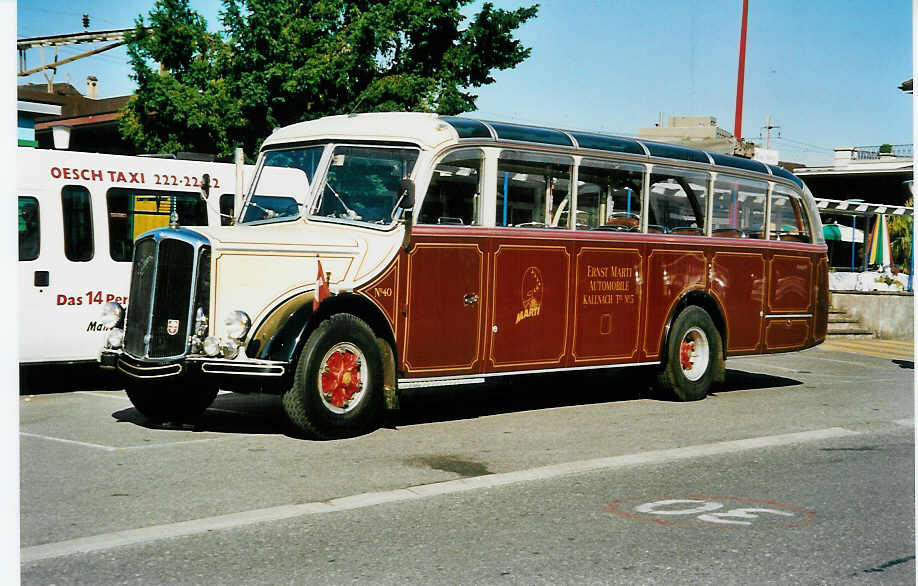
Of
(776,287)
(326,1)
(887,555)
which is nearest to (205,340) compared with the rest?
(887,555)

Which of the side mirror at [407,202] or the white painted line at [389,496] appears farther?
the side mirror at [407,202]

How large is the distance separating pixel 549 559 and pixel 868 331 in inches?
773

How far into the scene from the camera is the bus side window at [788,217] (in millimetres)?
14016

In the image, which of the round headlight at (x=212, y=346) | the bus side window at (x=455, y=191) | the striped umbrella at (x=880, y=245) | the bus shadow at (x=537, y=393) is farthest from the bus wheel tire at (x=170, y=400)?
the striped umbrella at (x=880, y=245)

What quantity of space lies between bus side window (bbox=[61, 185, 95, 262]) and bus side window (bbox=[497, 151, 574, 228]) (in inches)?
209

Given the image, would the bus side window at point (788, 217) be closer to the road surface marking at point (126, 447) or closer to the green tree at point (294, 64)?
the road surface marking at point (126, 447)

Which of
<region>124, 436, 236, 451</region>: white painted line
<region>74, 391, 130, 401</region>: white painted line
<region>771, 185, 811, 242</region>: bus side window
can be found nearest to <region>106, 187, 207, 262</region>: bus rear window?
<region>74, 391, 130, 401</region>: white painted line

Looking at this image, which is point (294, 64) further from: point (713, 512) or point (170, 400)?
point (713, 512)

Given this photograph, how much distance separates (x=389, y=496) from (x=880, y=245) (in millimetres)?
23809

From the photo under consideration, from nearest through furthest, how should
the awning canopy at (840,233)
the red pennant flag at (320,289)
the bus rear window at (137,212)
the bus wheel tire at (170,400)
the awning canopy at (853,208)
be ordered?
the red pennant flag at (320,289) < the bus wheel tire at (170,400) < the bus rear window at (137,212) < the awning canopy at (853,208) < the awning canopy at (840,233)

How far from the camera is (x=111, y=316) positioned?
9.91 m

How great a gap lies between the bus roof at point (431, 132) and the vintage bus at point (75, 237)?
2158 mm

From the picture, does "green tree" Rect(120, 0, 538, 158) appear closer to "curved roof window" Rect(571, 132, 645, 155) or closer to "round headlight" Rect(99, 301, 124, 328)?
"curved roof window" Rect(571, 132, 645, 155)

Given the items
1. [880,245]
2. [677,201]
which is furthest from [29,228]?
[880,245]
